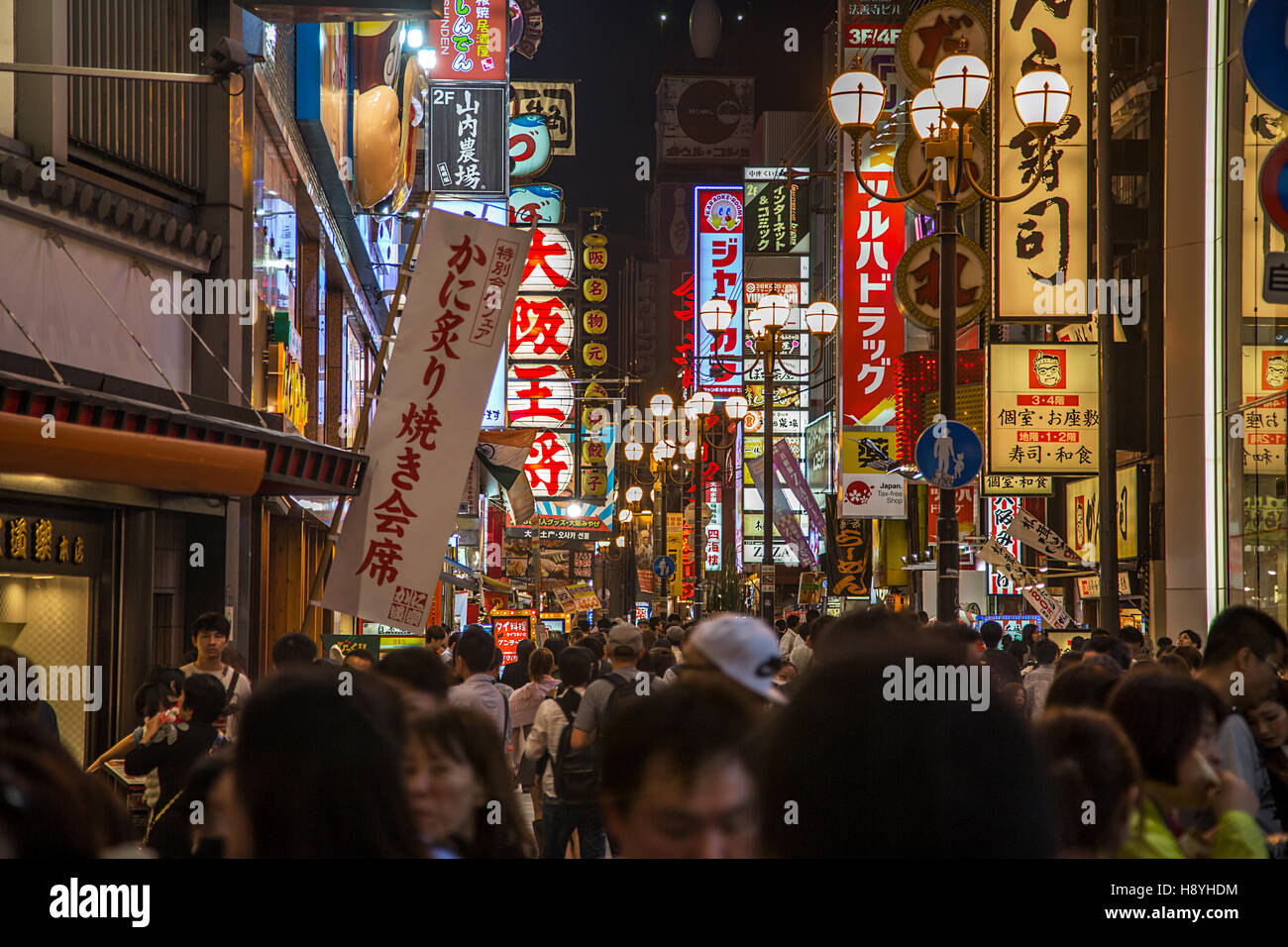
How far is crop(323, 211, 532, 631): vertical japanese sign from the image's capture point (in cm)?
932

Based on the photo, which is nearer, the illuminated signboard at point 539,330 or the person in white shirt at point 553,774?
the person in white shirt at point 553,774

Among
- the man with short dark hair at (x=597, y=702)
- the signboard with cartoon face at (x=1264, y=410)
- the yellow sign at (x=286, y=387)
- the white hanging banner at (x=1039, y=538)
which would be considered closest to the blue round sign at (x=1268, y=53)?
the man with short dark hair at (x=597, y=702)

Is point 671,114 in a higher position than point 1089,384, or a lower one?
higher

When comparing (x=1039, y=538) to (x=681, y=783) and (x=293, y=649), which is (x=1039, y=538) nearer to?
(x=293, y=649)

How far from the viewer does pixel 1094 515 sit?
29.7 metres

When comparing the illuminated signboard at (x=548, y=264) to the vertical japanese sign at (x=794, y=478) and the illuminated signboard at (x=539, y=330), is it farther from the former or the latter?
the vertical japanese sign at (x=794, y=478)

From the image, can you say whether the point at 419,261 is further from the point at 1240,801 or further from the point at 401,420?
the point at 1240,801

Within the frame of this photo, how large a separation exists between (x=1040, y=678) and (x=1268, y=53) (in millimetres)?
6024

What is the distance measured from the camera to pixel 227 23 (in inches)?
595

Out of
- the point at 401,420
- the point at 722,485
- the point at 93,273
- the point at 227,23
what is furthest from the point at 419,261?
the point at 722,485

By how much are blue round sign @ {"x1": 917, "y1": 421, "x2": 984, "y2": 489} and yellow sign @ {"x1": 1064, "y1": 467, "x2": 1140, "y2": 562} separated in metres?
16.6

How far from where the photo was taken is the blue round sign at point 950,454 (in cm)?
1223

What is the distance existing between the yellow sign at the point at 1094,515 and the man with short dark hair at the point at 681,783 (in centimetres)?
2632
